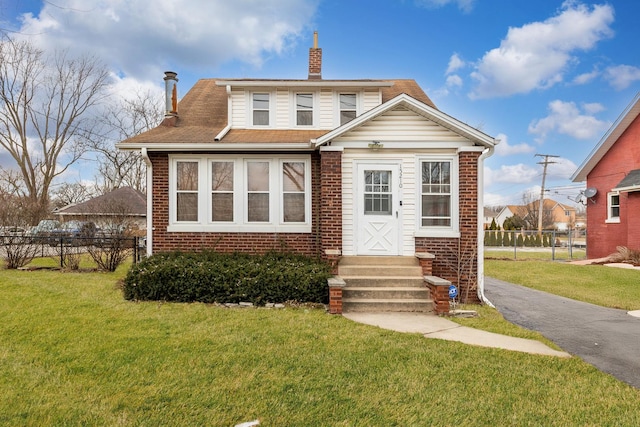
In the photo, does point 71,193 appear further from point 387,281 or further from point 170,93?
point 387,281

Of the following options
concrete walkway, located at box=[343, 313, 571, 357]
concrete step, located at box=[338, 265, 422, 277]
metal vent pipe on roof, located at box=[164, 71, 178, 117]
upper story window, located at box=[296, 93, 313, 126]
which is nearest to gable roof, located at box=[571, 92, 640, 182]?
upper story window, located at box=[296, 93, 313, 126]

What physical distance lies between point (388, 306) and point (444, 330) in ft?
4.57

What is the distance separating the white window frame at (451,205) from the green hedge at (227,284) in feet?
8.40

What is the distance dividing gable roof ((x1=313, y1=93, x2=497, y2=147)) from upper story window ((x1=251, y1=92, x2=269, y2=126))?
115 inches

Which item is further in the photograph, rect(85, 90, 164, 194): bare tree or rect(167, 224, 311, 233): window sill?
rect(85, 90, 164, 194): bare tree

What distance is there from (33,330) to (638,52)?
21891 millimetres

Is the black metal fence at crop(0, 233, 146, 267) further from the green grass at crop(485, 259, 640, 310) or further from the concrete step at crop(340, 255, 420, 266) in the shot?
the green grass at crop(485, 259, 640, 310)

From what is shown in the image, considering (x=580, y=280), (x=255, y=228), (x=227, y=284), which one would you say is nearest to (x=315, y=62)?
(x=255, y=228)

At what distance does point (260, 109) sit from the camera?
1062 centimetres

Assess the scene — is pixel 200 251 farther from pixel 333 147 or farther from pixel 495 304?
pixel 495 304

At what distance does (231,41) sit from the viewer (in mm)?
8867

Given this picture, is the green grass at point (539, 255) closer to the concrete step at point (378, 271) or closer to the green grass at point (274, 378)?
the concrete step at point (378, 271)

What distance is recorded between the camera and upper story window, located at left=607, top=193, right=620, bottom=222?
56.0ft

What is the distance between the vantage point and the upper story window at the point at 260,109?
34.8 feet
